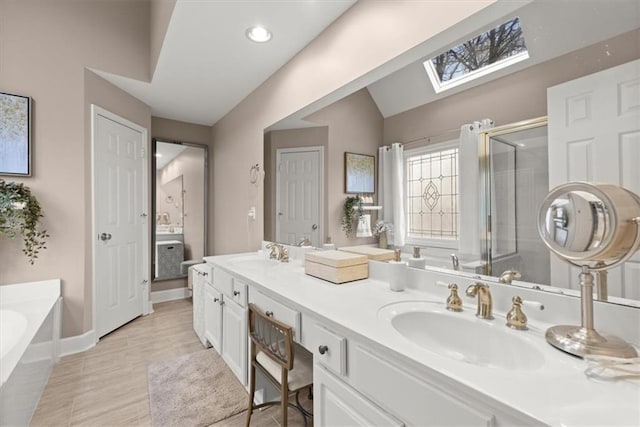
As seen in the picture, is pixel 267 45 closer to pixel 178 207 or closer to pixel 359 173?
pixel 359 173

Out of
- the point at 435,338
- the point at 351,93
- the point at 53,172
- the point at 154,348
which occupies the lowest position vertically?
the point at 154,348

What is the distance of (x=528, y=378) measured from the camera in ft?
2.13

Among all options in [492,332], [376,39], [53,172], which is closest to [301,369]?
[492,332]

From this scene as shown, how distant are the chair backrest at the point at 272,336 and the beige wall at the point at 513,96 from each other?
3.47ft

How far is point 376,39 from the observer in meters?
1.46

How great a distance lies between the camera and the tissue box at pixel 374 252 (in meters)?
1.54

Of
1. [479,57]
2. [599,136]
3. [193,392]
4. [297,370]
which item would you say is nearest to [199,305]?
[193,392]

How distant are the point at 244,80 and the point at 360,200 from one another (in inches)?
70.7

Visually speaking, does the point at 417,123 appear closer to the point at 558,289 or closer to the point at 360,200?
the point at 360,200

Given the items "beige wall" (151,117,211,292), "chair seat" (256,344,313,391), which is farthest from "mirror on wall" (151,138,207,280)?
"chair seat" (256,344,313,391)

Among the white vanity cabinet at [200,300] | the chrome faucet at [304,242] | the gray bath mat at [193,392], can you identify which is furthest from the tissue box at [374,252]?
the white vanity cabinet at [200,300]

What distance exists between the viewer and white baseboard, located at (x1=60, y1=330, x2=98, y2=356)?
7.80 ft

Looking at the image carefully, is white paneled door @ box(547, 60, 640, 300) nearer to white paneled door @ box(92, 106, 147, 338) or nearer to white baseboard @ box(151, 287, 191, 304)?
white paneled door @ box(92, 106, 147, 338)

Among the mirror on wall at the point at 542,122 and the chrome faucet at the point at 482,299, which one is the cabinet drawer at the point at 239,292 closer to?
the mirror on wall at the point at 542,122
